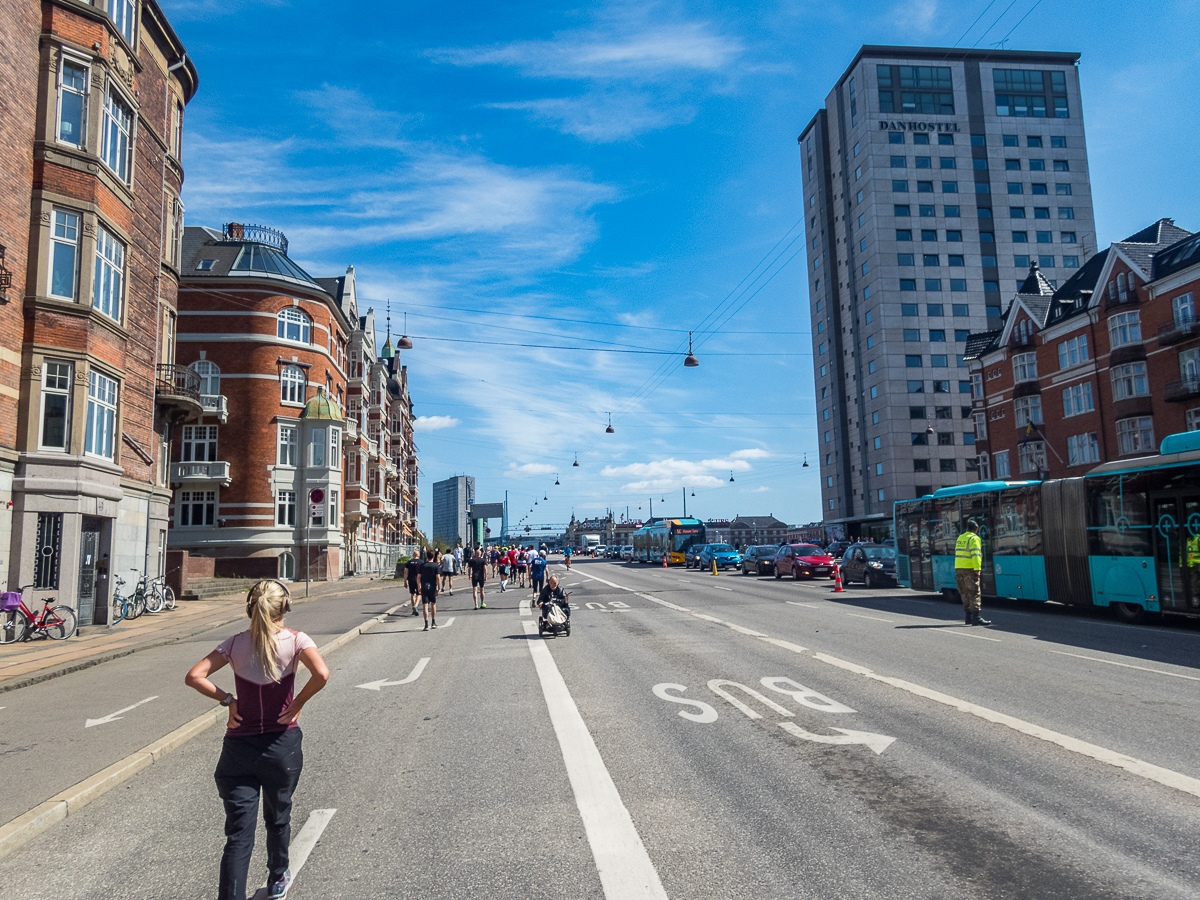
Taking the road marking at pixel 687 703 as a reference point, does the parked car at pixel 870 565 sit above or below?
above

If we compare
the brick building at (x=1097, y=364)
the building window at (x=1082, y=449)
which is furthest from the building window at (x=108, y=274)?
the building window at (x=1082, y=449)

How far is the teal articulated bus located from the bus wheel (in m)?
0.02

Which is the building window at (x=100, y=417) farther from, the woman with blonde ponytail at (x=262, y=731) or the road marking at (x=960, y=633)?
the road marking at (x=960, y=633)

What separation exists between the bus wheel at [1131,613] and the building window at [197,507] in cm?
3804

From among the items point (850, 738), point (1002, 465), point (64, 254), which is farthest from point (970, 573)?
point (1002, 465)

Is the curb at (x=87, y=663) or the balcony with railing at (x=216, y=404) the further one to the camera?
the balcony with railing at (x=216, y=404)

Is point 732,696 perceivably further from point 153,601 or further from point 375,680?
point 153,601

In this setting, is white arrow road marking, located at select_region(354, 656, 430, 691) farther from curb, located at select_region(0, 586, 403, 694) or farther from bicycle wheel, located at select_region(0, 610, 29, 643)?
bicycle wheel, located at select_region(0, 610, 29, 643)

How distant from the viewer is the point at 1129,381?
41094 millimetres

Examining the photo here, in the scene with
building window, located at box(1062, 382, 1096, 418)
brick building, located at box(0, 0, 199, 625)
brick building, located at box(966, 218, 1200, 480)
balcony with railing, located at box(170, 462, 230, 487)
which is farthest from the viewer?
building window, located at box(1062, 382, 1096, 418)

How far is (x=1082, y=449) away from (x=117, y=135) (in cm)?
4664

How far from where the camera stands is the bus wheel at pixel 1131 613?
15484mm

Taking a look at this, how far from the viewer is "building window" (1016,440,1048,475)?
48000mm

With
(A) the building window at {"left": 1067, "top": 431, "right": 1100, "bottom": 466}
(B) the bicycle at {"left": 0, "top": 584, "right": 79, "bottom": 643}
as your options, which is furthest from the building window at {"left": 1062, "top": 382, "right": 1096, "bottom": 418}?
(B) the bicycle at {"left": 0, "top": 584, "right": 79, "bottom": 643}
